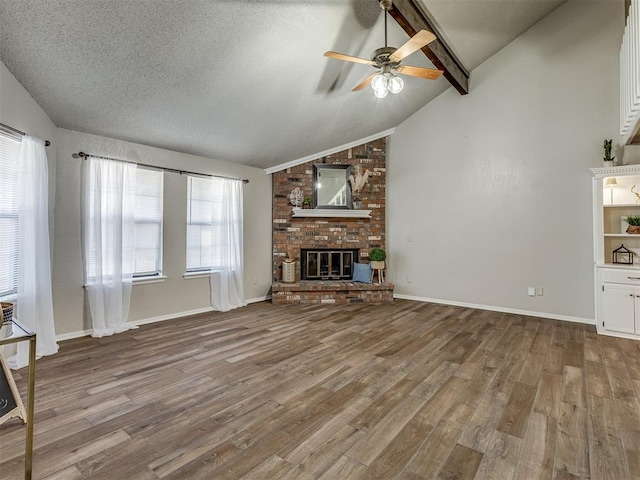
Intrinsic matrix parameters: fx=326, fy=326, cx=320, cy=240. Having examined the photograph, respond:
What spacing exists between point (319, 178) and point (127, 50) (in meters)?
3.78

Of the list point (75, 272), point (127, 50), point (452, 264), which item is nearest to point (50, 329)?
point (75, 272)

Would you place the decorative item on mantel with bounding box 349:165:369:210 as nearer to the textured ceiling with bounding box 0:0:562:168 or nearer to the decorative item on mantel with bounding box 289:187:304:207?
the decorative item on mantel with bounding box 289:187:304:207

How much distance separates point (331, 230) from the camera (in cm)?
615

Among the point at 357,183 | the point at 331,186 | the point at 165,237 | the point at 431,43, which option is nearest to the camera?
the point at 431,43

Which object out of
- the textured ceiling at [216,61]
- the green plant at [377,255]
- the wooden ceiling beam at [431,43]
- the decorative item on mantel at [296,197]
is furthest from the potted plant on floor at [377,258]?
the wooden ceiling beam at [431,43]

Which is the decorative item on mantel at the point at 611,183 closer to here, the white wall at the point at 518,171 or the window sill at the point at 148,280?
the white wall at the point at 518,171

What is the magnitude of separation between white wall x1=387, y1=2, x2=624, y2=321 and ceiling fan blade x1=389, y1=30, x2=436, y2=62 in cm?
299

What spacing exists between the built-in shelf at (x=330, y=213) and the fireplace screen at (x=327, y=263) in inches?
25.6

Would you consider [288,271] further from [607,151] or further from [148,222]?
[607,151]

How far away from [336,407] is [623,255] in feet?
14.6

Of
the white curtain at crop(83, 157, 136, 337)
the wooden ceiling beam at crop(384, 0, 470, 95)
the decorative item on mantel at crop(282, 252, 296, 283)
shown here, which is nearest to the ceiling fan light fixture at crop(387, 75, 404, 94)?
the wooden ceiling beam at crop(384, 0, 470, 95)

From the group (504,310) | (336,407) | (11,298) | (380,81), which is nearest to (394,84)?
(380,81)

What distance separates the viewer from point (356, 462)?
174cm

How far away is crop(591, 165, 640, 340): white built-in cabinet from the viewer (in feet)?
12.5
